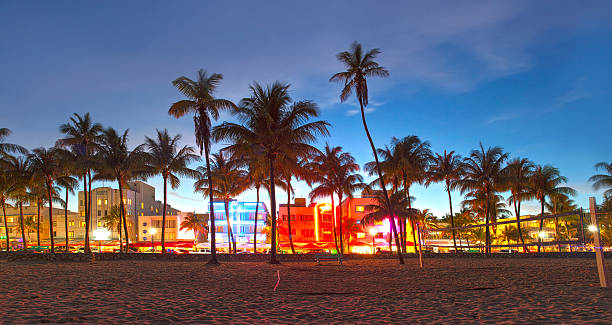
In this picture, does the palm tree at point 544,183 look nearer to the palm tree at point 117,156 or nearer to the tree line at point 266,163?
the tree line at point 266,163

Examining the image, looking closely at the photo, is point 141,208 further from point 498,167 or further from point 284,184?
point 498,167

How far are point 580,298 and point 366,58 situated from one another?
61.3 ft

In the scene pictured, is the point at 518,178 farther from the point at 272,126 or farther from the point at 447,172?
the point at 272,126

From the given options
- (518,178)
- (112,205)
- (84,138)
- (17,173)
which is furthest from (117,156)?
(112,205)

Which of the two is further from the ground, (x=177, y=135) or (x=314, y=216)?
(x=177, y=135)

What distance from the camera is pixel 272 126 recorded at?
2503cm

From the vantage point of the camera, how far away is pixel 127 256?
28984 millimetres

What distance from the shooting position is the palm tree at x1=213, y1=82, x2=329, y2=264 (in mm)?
24891

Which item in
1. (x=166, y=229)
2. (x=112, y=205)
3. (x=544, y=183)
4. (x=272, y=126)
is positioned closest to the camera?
(x=272, y=126)

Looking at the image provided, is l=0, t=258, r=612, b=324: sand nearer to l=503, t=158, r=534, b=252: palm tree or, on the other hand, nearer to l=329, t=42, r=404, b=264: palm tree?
l=329, t=42, r=404, b=264: palm tree

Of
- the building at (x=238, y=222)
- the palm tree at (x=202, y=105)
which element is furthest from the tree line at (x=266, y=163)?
the building at (x=238, y=222)

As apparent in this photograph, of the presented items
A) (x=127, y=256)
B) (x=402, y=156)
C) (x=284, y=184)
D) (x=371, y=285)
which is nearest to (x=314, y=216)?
(x=284, y=184)

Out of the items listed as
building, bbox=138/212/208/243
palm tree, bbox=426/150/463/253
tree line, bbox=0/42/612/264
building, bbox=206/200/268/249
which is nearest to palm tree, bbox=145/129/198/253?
tree line, bbox=0/42/612/264

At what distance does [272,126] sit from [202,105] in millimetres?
4446
